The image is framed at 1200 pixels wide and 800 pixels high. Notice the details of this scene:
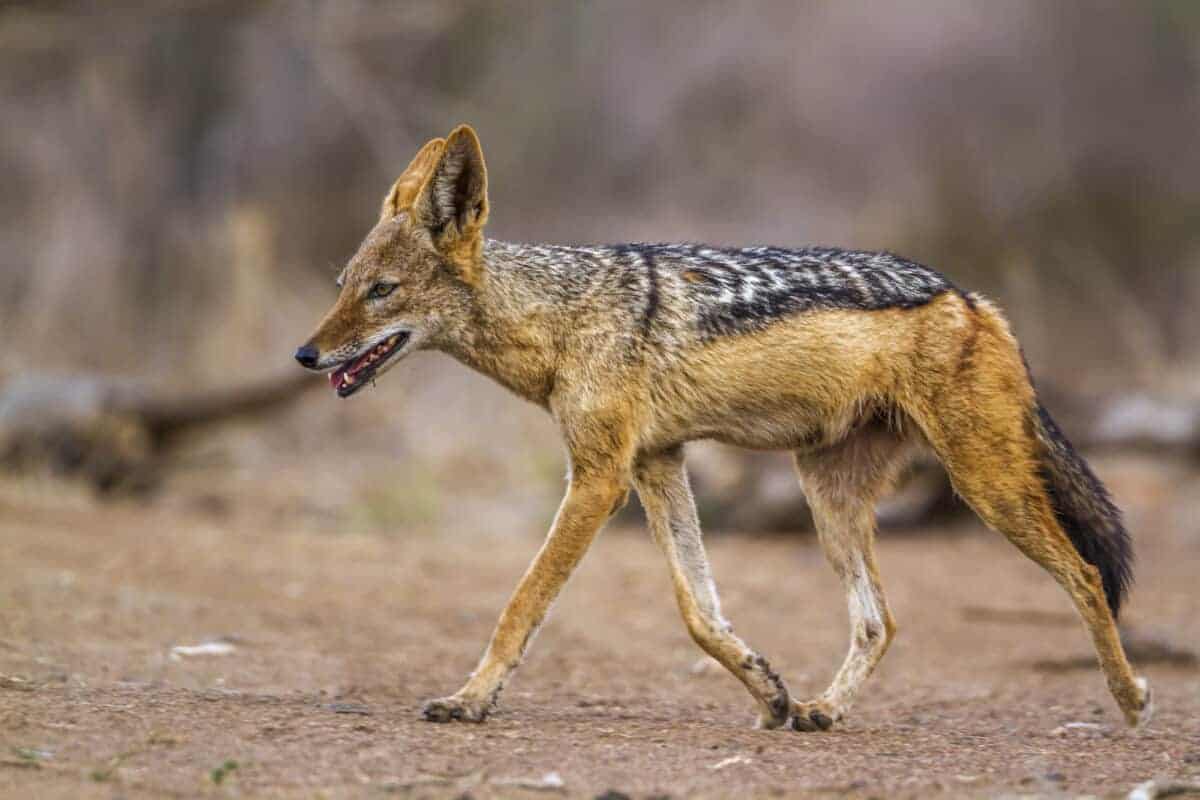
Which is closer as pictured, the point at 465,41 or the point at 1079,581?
the point at 1079,581

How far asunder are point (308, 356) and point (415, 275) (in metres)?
→ 0.60

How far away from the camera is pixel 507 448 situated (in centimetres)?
1524

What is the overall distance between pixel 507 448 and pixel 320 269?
4.83 m

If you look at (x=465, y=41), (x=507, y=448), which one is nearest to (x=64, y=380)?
(x=507, y=448)

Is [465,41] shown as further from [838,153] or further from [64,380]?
[64,380]

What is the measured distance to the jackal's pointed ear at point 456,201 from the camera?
20.9 ft

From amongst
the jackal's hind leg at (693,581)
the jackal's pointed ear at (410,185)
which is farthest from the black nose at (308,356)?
the jackal's hind leg at (693,581)

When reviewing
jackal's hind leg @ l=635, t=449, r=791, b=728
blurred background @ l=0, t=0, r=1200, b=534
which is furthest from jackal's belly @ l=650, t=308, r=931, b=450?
blurred background @ l=0, t=0, r=1200, b=534

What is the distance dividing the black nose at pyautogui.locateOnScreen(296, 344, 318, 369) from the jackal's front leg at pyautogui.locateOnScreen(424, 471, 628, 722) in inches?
44.2

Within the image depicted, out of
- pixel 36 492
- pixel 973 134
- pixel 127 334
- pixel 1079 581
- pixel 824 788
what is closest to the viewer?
pixel 824 788

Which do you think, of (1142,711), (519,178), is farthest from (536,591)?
(519,178)

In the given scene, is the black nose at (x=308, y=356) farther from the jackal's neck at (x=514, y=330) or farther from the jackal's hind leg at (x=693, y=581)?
the jackal's hind leg at (x=693, y=581)

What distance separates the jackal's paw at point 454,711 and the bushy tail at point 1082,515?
8.25 feet

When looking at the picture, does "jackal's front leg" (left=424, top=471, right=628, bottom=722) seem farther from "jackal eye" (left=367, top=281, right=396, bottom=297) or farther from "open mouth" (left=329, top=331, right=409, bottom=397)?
"jackal eye" (left=367, top=281, right=396, bottom=297)
